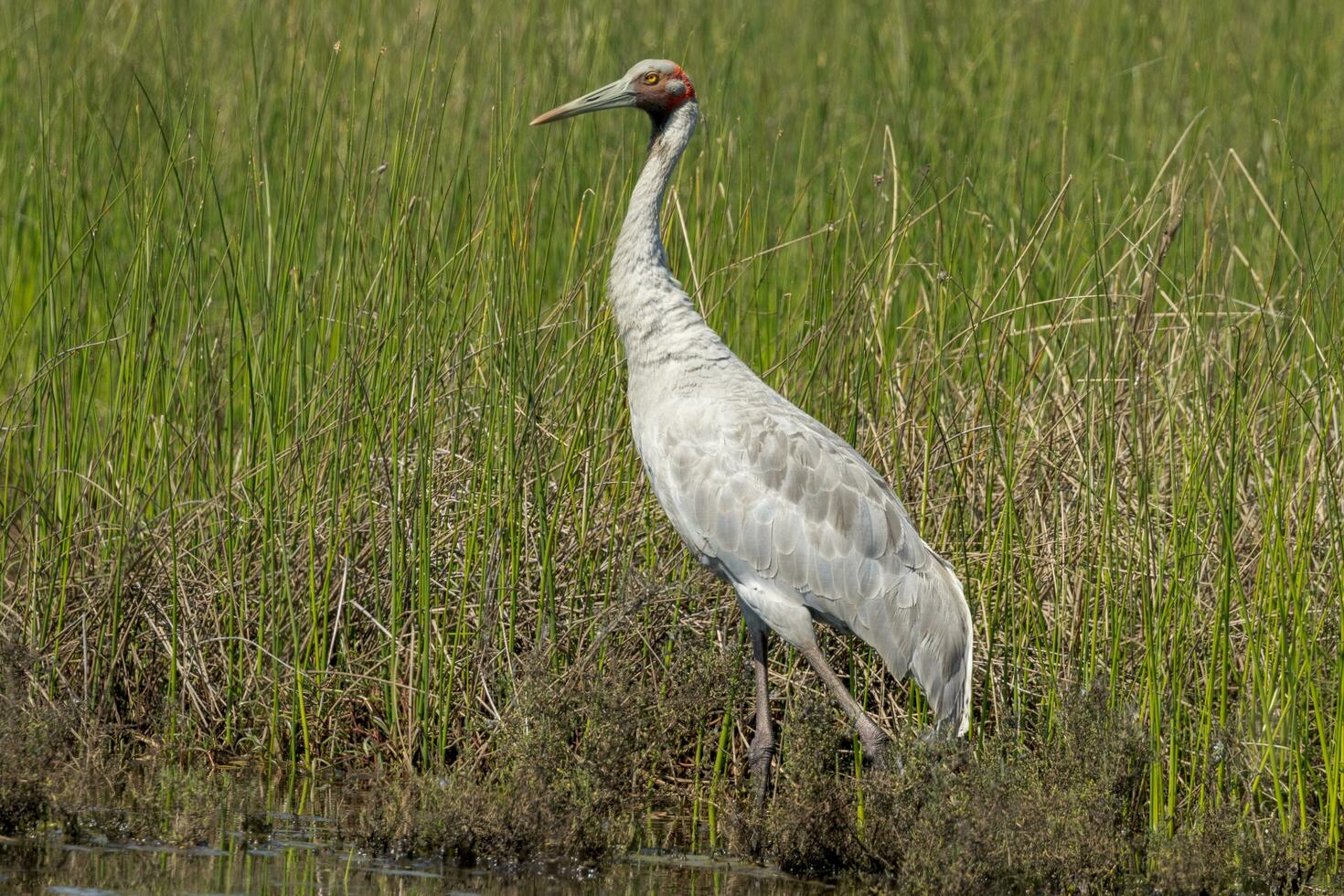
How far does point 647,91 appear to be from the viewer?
4949 mm

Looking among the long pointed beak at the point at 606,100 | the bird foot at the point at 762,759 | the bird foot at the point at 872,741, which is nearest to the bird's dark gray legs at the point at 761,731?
the bird foot at the point at 762,759

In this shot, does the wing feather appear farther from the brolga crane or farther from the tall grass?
the tall grass

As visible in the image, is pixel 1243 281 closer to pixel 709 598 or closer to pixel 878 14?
Answer: pixel 709 598

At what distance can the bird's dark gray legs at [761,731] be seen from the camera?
461cm

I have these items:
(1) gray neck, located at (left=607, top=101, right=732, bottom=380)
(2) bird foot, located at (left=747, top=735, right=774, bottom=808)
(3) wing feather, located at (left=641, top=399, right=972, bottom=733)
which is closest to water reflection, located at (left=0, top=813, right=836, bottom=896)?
Result: (2) bird foot, located at (left=747, top=735, right=774, bottom=808)

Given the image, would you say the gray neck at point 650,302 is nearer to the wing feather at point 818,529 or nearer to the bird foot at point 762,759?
the wing feather at point 818,529

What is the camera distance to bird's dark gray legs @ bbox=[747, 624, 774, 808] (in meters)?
4.61

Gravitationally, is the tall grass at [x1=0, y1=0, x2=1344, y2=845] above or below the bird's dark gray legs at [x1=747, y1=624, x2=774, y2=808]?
above

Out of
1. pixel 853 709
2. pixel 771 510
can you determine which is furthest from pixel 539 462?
pixel 853 709

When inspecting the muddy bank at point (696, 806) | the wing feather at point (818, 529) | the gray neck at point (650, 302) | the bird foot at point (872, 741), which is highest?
the gray neck at point (650, 302)

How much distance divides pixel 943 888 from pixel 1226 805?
0.80m

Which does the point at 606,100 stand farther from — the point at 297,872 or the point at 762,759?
the point at 297,872

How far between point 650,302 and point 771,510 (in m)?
0.70

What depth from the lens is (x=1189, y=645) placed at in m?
4.54
